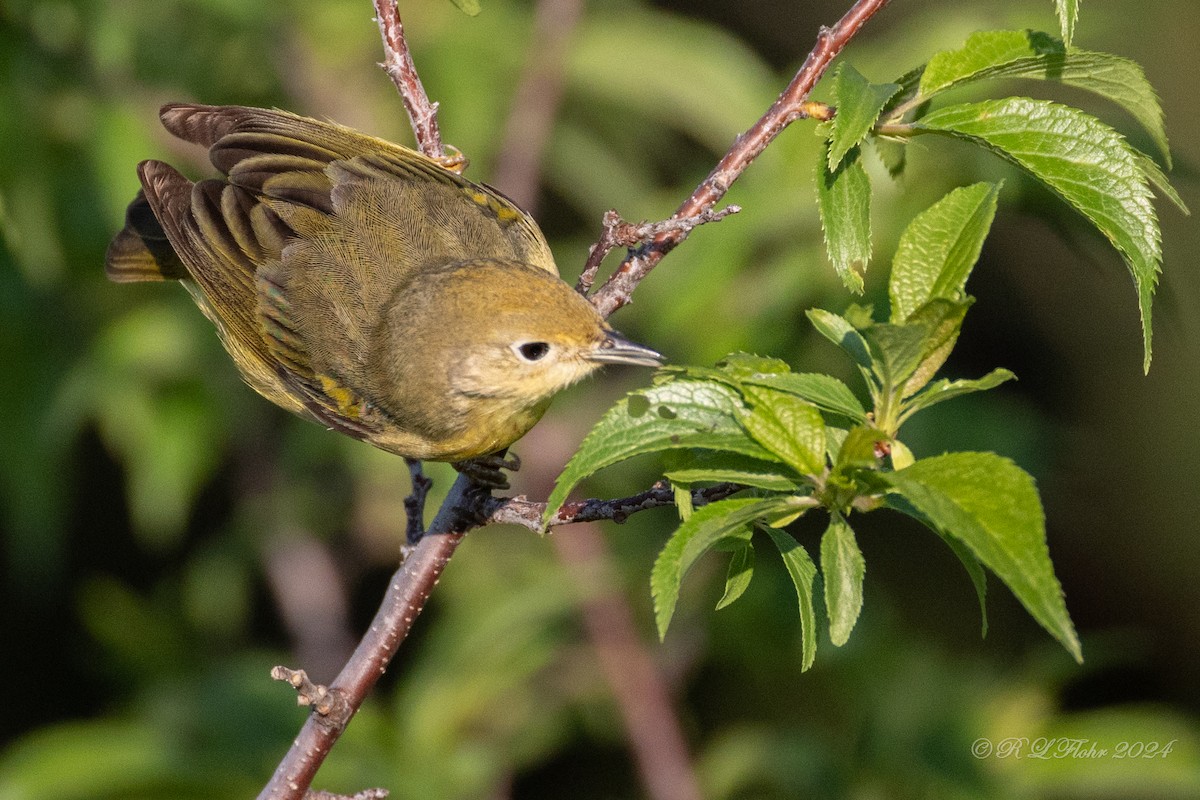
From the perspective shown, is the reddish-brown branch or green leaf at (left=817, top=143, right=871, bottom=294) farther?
the reddish-brown branch

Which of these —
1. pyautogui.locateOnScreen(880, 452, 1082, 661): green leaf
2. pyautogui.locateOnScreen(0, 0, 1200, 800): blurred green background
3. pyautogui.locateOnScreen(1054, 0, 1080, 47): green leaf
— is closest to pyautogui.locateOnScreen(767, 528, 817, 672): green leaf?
pyautogui.locateOnScreen(880, 452, 1082, 661): green leaf

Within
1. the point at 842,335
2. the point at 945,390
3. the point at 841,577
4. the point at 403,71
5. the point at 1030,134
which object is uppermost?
the point at 403,71

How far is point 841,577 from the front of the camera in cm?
219

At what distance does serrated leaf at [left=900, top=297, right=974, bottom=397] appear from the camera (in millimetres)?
2123

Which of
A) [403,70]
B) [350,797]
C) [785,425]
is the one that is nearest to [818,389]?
[785,425]

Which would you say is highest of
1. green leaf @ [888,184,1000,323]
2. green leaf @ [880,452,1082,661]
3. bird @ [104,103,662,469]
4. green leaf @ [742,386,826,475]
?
bird @ [104,103,662,469]

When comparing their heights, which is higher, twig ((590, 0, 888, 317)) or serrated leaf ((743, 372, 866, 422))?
twig ((590, 0, 888, 317))

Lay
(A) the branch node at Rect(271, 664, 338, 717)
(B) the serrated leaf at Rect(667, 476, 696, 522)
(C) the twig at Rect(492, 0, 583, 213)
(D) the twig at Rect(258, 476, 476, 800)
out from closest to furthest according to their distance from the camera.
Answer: (B) the serrated leaf at Rect(667, 476, 696, 522)
(A) the branch node at Rect(271, 664, 338, 717)
(D) the twig at Rect(258, 476, 476, 800)
(C) the twig at Rect(492, 0, 583, 213)

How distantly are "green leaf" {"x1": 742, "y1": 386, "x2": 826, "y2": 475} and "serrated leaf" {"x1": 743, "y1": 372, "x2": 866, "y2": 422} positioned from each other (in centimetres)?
2

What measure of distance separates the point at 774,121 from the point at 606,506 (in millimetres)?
917

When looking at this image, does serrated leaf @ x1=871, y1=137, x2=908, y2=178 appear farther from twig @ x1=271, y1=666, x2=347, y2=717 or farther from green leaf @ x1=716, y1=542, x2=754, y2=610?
twig @ x1=271, y1=666, x2=347, y2=717

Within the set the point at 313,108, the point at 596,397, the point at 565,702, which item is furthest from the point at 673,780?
the point at 313,108

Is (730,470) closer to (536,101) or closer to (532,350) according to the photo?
(532,350)

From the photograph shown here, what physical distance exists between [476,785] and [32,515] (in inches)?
88.2
